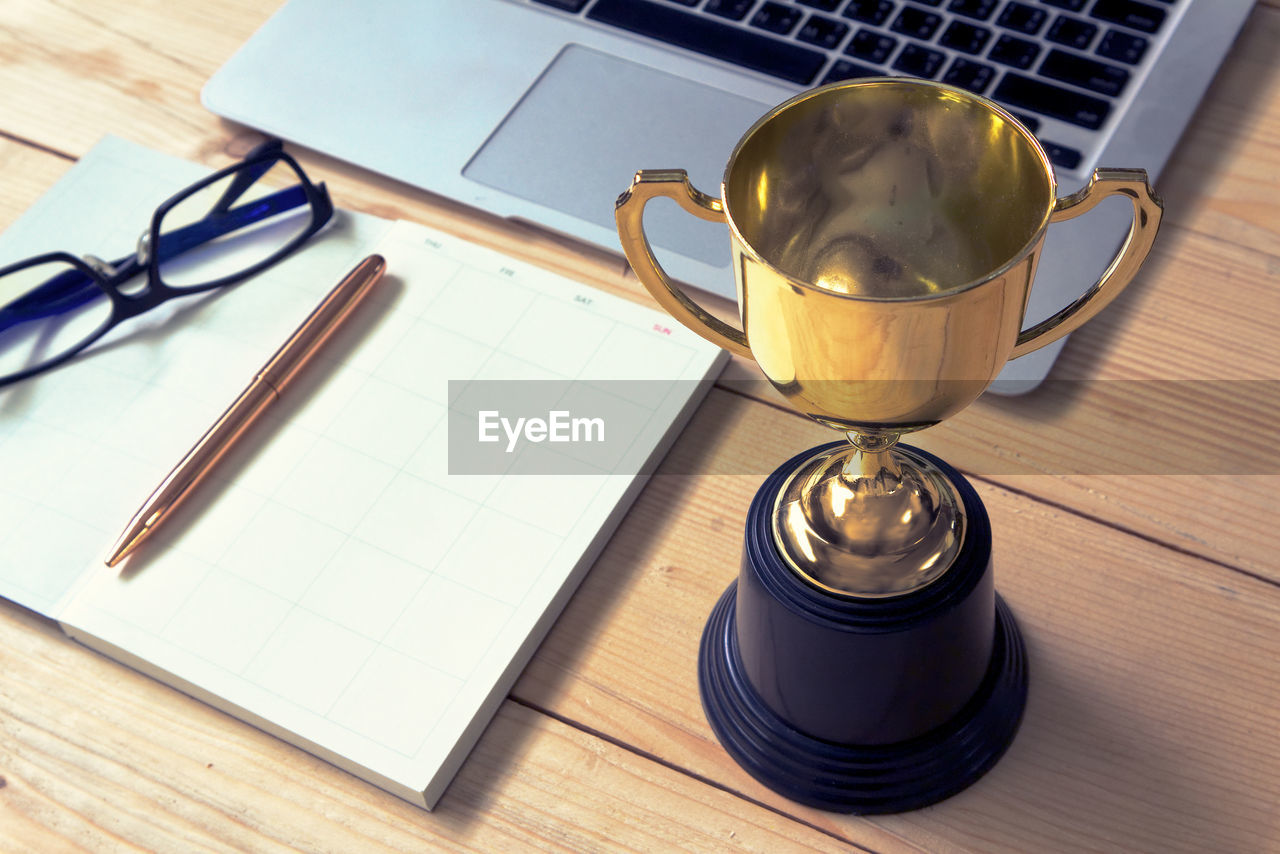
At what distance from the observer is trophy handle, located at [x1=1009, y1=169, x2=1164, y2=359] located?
305mm

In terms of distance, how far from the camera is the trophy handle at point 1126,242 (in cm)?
30

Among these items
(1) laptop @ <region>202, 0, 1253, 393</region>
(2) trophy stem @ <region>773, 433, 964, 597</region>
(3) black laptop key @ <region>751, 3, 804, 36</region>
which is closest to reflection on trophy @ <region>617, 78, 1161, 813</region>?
(2) trophy stem @ <region>773, 433, 964, 597</region>

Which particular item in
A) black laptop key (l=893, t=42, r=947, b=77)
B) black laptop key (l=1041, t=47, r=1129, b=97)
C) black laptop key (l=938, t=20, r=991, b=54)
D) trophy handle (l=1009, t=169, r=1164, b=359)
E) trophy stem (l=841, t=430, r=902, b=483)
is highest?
trophy handle (l=1009, t=169, r=1164, b=359)

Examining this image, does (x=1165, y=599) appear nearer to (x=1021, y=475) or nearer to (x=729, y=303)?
(x=1021, y=475)

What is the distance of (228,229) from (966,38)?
395 mm

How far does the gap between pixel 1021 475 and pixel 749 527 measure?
0.54ft

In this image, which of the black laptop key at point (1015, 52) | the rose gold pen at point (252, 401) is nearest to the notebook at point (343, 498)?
the rose gold pen at point (252, 401)

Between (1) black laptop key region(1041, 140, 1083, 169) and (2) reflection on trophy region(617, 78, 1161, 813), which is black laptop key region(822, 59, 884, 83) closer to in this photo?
(1) black laptop key region(1041, 140, 1083, 169)

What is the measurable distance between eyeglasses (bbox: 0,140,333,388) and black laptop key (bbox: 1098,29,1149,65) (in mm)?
407

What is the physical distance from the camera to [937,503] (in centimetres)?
40

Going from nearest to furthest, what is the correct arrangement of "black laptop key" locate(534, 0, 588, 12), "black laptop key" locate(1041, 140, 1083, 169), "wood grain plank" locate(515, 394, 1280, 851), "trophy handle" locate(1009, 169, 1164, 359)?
"trophy handle" locate(1009, 169, 1164, 359) < "wood grain plank" locate(515, 394, 1280, 851) < "black laptop key" locate(1041, 140, 1083, 169) < "black laptop key" locate(534, 0, 588, 12)

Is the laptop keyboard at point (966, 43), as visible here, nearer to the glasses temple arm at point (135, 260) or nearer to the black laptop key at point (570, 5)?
→ the black laptop key at point (570, 5)

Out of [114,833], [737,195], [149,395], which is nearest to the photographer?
[737,195]

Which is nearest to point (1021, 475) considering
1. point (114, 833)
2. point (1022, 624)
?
point (1022, 624)
